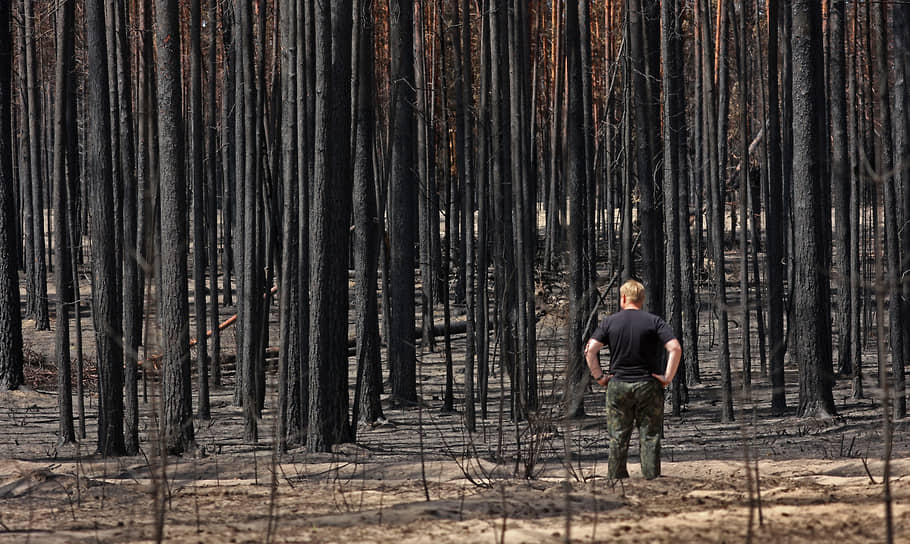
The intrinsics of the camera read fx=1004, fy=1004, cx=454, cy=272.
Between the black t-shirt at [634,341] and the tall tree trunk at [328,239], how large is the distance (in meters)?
3.48

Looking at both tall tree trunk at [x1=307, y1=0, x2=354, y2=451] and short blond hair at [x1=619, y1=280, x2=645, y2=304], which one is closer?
short blond hair at [x1=619, y1=280, x2=645, y2=304]

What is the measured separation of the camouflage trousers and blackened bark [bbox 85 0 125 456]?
16.8 ft

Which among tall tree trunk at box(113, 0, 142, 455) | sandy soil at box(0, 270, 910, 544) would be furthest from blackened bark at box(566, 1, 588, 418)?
tall tree trunk at box(113, 0, 142, 455)

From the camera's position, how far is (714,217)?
12.2 m

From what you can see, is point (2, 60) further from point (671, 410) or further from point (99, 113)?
point (671, 410)

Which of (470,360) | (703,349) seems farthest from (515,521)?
(703,349)

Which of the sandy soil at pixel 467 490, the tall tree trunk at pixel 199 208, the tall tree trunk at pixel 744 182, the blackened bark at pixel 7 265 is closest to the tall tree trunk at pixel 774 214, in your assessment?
the tall tree trunk at pixel 744 182

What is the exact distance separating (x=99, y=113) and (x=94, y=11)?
96cm

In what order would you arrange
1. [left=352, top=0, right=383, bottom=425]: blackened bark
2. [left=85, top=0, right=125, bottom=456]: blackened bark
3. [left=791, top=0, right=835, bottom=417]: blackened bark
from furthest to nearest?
→ [left=791, top=0, right=835, bottom=417]: blackened bark, [left=352, top=0, right=383, bottom=425]: blackened bark, [left=85, top=0, right=125, bottom=456]: blackened bark

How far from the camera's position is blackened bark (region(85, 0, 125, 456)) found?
377 inches

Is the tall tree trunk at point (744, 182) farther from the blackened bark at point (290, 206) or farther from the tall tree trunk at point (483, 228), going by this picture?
the blackened bark at point (290, 206)

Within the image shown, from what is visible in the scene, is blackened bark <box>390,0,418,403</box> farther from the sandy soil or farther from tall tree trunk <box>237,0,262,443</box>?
tall tree trunk <box>237,0,262,443</box>

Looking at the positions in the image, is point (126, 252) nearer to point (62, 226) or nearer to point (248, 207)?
point (62, 226)


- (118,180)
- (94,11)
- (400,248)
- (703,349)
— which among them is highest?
(94,11)
